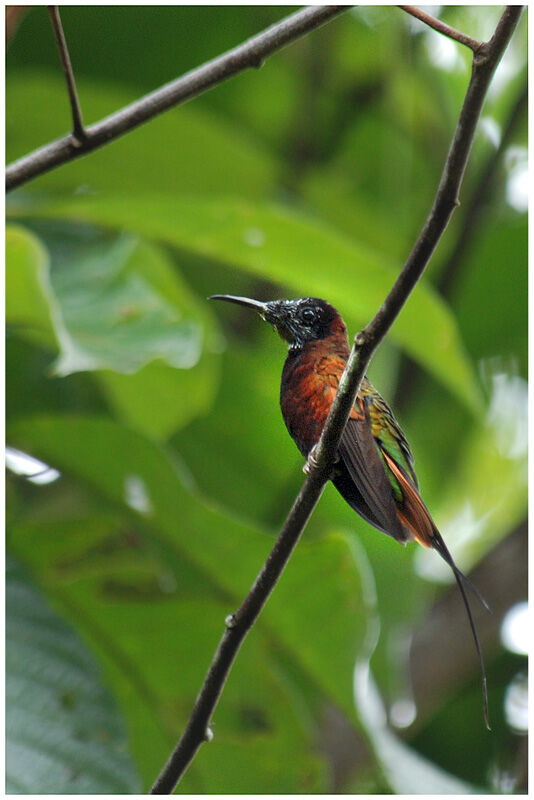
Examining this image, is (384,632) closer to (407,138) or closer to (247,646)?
(247,646)

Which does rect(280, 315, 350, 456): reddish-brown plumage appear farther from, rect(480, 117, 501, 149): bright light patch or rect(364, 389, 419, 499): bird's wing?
rect(480, 117, 501, 149): bright light patch

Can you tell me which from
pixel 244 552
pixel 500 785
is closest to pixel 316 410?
pixel 244 552

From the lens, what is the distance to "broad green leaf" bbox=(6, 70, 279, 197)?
5.31 ft

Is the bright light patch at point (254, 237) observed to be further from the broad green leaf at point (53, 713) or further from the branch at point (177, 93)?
the broad green leaf at point (53, 713)

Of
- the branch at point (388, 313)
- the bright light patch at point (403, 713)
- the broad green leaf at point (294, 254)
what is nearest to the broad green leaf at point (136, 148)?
the broad green leaf at point (294, 254)

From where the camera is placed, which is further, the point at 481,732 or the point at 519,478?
the point at 481,732

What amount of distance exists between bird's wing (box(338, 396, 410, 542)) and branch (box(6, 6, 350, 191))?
377mm

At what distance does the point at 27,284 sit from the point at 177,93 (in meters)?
0.32

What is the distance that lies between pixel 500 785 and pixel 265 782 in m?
0.41

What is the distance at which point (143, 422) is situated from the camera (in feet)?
4.22

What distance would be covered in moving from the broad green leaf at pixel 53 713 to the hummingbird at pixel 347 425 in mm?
644

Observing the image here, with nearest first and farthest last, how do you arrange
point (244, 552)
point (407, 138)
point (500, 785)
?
point (244, 552) → point (500, 785) → point (407, 138)

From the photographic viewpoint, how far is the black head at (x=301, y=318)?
524mm

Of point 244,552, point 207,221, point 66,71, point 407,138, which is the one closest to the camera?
point 66,71
